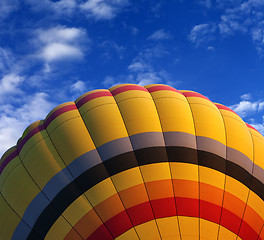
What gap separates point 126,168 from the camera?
5.91 metres

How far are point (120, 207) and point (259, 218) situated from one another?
9.00 ft

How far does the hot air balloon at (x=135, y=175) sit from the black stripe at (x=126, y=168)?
0.02 m

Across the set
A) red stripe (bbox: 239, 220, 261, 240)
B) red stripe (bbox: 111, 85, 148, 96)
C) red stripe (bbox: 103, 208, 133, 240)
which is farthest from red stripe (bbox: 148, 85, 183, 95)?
red stripe (bbox: 239, 220, 261, 240)

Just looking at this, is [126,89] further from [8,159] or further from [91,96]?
[8,159]

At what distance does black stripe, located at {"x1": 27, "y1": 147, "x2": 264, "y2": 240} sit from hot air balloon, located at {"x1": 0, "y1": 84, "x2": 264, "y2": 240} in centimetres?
2

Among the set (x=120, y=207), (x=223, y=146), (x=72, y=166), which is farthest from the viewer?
(x=223, y=146)

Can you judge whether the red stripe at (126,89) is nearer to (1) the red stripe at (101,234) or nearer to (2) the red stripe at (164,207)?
(2) the red stripe at (164,207)

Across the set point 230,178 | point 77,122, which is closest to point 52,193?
point 77,122

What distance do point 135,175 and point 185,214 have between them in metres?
1.13

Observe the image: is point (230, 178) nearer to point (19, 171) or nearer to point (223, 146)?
point (223, 146)

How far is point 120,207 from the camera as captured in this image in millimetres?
5621

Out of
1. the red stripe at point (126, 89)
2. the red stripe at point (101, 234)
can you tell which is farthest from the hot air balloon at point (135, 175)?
the red stripe at point (126, 89)

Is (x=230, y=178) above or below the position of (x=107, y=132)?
below

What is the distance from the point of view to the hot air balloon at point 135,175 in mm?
5586
